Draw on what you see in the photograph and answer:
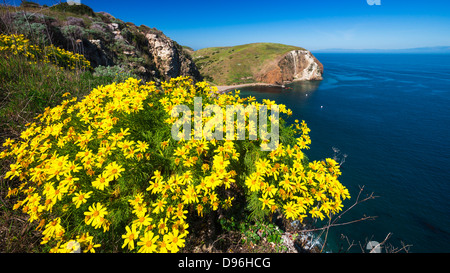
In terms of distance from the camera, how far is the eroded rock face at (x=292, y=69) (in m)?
123

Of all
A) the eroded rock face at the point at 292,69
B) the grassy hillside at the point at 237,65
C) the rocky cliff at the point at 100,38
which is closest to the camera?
the rocky cliff at the point at 100,38

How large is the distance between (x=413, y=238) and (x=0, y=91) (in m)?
42.8

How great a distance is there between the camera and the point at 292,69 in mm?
133750

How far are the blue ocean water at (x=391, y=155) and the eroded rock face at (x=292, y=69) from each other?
119 ft

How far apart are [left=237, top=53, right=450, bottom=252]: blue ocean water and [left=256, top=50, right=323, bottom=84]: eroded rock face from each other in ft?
119

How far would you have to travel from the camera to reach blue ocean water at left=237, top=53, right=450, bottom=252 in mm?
26500

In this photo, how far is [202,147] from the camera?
133 inches

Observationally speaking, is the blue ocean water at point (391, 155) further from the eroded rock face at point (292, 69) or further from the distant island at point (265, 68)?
the distant island at point (265, 68)

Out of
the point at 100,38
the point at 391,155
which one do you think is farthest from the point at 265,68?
the point at 100,38

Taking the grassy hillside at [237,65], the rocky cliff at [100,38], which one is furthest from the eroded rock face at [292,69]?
the rocky cliff at [100,38]

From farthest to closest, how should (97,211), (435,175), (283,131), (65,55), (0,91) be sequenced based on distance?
(435,175) < (65,55) < (0,91) < (283,131) < (97,211)

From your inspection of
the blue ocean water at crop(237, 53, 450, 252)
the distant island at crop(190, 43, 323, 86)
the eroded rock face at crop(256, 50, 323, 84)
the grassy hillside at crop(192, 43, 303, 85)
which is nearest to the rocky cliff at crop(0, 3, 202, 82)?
the blue ocean water at crop(237, 53, 450, 252)
